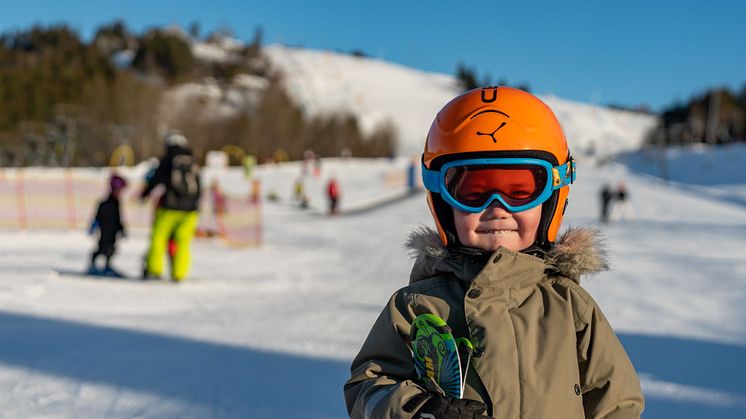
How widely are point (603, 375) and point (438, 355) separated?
1.76 feet

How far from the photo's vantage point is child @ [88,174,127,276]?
8.22 m

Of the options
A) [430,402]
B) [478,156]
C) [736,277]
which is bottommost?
[736,277]

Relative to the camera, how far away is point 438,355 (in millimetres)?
1621

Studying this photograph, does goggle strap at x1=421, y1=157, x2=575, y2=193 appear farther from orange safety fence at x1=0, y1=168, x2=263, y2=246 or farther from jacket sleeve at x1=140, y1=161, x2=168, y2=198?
orange safety fence at x1=0, y1=168, x2=263, y2=246

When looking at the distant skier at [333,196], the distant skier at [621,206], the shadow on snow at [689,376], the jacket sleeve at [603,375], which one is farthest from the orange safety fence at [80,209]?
the jacket sleeve at [603,375]

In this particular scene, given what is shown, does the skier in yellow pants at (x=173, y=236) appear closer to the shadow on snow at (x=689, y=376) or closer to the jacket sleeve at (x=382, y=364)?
the shadow on snow at (x=689, y=376)

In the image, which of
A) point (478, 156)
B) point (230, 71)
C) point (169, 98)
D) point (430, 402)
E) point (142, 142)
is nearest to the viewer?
point (430, 402)

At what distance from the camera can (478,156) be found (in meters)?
1.88

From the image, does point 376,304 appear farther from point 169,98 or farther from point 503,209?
point 169,98

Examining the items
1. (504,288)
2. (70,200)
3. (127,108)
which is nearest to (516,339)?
(504,288)

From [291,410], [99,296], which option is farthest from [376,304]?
[291,410]

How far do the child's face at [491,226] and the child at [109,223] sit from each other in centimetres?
724

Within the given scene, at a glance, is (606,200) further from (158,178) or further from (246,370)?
(246,370)

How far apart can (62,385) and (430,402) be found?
2.91 m
